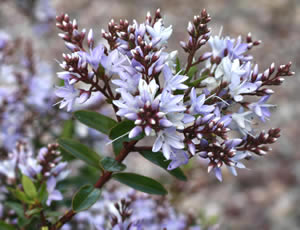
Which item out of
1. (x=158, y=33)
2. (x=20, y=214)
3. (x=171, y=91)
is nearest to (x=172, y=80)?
(x=171, y=91)

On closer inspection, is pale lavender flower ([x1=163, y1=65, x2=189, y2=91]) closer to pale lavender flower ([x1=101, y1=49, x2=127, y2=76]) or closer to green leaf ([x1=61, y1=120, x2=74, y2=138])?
pale lavender flower ([x1=101, y1=49, x2=127, y2=76])

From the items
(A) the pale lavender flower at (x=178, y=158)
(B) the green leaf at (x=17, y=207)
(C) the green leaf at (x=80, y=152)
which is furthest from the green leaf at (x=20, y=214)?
(A) the pale lavender flower at (x=178, y=158)

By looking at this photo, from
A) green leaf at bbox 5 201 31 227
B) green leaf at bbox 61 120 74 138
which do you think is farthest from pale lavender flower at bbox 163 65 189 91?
green leaf at bbox 61 120 74 138

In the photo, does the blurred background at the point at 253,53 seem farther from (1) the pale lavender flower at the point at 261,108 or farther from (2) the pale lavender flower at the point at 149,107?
(2) the pale lavender flower at the point at 149,107

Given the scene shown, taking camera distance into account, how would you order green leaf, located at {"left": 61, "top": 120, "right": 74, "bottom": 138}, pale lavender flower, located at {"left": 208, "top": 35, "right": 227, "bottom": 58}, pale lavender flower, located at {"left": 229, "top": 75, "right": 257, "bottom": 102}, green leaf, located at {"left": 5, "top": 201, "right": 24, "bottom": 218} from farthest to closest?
green leaf, located at {"left": 61, "top": 120, "right": 74, "bottom": 138}, green leaf, located at {"left": 5, "top": 201, "right": 24, "bottom": 218}, pale lavender flower, located at {"left": 208, "top": 35, "right": 227, "bottom": 58}, pale lavender flower, located at {"left": 229, "top": 75, "right": 257, "bottom": 102}

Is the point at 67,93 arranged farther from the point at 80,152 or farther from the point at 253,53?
the point at 253,53
